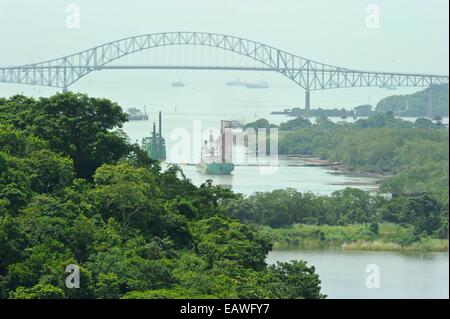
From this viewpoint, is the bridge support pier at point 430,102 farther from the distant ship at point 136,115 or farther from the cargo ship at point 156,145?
the cargo ship at point 156,145

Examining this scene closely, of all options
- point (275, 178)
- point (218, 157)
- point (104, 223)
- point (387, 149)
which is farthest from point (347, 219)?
point (387, 149)

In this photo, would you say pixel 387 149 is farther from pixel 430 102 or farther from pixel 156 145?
pixel 430 102

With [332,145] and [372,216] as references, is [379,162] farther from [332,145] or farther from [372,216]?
[372,216]

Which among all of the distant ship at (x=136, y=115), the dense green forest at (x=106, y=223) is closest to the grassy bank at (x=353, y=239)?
the dense green forest at (x=106, y=223)

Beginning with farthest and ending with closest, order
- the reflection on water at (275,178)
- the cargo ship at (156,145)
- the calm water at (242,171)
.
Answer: the cargo ship at (156,145) < the calm water at (242,171) < the reflection on water at (275,178)

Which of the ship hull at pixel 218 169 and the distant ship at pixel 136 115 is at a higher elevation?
the distant ship at pixel 136 115

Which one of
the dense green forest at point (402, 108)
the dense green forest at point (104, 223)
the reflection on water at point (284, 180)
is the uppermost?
the dense green forest at point (402, 108)
